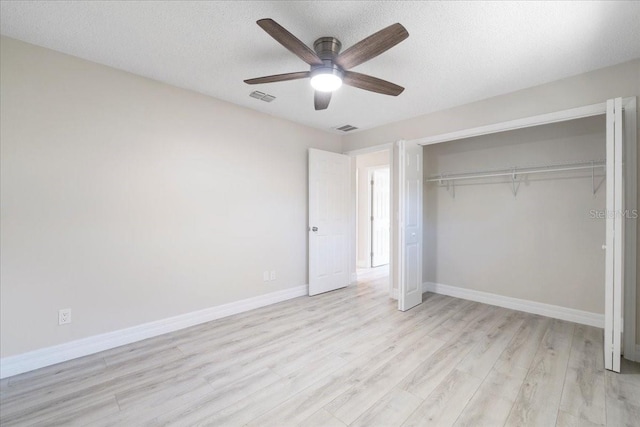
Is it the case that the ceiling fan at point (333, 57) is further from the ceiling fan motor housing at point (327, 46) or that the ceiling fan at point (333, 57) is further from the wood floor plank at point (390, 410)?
the wood floor plank at point (390, 410)

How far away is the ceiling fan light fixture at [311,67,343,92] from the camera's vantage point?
2.04 metres

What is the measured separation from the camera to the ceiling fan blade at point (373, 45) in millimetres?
1595

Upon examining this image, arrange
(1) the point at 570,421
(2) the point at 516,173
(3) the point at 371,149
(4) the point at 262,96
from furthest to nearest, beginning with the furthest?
(3) the point at 371,149 → (2) the point at 516,173 → (4) the point at 262,96 → (1) the point at 570,421

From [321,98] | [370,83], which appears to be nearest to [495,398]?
[370,83]

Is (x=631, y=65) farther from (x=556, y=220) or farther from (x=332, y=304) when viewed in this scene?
(x=332, y=304)

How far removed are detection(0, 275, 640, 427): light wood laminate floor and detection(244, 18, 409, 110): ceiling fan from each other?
2272mm

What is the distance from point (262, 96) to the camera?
319 centimetres

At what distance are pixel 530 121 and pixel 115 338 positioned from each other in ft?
15.2

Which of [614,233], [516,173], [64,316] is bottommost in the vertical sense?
[64,316]

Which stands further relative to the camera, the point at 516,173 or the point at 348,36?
the point at 516,173

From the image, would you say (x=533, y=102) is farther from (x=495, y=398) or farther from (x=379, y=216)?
(x=379, y=216)

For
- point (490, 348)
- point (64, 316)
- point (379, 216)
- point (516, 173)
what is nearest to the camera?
point (64, 316)

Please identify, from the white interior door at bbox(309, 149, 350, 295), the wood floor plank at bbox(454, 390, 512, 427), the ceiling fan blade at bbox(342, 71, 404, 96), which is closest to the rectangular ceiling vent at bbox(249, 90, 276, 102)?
the white interior door at bbox(309, 149, 350, 295)

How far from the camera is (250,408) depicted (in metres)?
1.79
